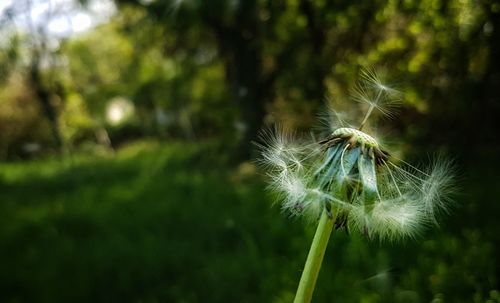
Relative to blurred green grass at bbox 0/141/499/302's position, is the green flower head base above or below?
below

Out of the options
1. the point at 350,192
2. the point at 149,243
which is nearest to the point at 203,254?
the point at 149,243

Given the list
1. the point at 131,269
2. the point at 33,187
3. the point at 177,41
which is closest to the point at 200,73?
the point at 177,41

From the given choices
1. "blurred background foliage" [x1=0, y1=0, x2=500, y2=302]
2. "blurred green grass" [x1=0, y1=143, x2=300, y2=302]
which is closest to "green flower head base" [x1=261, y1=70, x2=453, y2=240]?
"blurred background foliage" [x1=0, y1=0, x2=500, y2=302]

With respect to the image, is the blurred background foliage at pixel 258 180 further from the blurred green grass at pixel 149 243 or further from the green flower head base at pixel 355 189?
the green flower head base at pixel 355 189

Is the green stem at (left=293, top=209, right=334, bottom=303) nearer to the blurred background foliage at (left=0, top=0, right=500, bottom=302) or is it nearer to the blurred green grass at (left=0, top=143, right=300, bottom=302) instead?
the blurred background foliage at (left=0, top=0, right=500, bottom=302)

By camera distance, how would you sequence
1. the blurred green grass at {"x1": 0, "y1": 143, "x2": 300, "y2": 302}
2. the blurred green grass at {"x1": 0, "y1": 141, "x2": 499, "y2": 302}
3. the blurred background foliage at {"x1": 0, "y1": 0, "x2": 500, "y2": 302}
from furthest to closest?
the blurred green grass at {"x1": 0, "y1": 143, "x2": 300, "y2": 302} → the blurred background foliage at {"x1": 0, "y1": 0, "x2": 500, "y2": 302} → the blurred green grass at {"x1": 0, "y1": 141, "x2": 499, "y2": 302}

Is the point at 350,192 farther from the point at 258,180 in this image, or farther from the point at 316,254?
the point at 258,180
